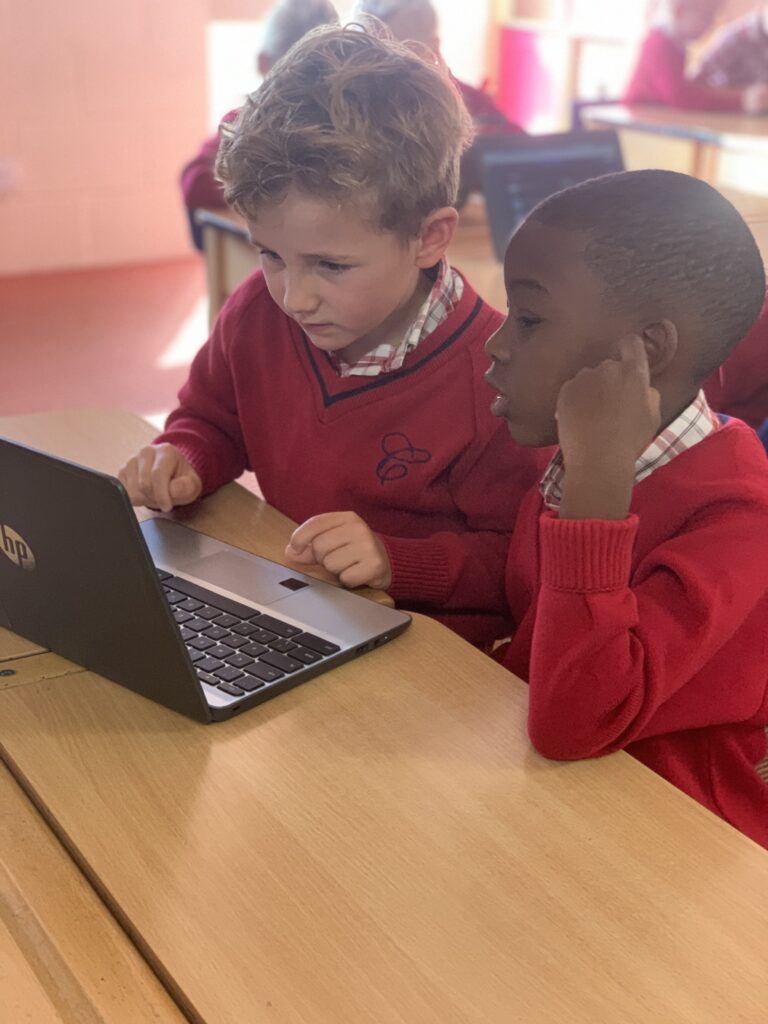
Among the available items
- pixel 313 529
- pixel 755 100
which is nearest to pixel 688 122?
pixel 755 100

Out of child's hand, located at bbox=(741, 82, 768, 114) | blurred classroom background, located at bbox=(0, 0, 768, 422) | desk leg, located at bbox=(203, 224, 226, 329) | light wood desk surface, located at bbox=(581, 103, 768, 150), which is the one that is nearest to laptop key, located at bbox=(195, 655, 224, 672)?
desk leg, located at bbox=(203, 224, 226, 329)

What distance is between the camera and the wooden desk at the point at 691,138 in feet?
13.1

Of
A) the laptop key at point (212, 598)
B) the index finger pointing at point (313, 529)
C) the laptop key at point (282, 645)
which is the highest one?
the index finger pointing at point (313, 529)

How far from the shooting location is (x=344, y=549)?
110 centimetres

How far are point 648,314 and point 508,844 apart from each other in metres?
0.41

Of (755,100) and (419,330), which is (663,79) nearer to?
(755,100)

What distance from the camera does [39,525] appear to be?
0.89 metres

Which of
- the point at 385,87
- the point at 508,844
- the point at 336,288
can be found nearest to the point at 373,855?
the point at 508,844

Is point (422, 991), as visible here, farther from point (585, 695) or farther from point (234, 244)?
point (234, 244)

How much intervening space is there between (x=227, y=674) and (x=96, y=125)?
4.57 meters

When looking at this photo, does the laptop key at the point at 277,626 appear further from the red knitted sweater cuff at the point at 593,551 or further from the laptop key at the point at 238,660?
the red knitted sweater cuff at the point at 593,551

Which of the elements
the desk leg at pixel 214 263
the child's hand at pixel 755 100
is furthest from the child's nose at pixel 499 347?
the child's hand at pixel 755 100

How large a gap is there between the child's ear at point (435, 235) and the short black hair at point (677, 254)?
29 centimetres

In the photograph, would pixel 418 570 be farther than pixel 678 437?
Yes
